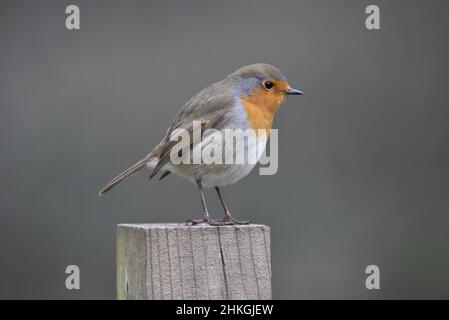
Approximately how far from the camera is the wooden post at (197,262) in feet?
9.22

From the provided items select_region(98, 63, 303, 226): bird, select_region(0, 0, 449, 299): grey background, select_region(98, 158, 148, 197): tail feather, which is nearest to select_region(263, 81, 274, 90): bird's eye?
select_region(98, 63, 303, 226): bird

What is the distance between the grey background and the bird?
6.99ft

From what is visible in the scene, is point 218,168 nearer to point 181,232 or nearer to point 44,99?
point 181,232

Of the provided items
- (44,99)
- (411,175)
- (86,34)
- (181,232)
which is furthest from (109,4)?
(181,232)

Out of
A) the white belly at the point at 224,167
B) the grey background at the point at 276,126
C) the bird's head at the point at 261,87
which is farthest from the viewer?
the grey background at the point at 276,126

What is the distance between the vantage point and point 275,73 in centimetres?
→ 460

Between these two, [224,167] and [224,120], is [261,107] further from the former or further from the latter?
[224,167]

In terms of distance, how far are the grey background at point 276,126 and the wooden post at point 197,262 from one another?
3.52m

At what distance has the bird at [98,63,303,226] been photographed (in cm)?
428

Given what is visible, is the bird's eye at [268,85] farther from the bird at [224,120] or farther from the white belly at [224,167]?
the white belly at [224,167]

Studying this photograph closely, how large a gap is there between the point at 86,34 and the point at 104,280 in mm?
2538

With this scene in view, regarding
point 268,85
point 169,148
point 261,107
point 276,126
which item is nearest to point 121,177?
point 169,148

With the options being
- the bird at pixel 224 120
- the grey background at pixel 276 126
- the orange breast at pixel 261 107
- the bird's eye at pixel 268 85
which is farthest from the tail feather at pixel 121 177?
the grey background at pixel 276 126

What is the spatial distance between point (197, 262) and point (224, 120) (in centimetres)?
163
